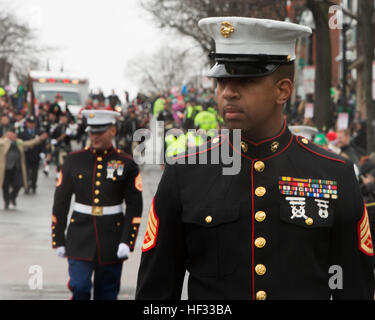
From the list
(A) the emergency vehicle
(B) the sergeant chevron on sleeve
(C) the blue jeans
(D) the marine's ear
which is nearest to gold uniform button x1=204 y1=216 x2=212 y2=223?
(B) the sergeant chevron on sleeve

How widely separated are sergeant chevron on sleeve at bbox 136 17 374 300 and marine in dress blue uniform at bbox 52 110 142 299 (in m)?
4.08

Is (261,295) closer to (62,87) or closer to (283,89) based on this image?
(283,89)

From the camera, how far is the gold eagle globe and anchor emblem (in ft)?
11.1

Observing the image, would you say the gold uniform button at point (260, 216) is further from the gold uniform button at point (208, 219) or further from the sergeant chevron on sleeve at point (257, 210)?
the gold uniform button at point (208, 219)

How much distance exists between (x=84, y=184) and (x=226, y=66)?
14.9 ft

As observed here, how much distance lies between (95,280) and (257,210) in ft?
14.4

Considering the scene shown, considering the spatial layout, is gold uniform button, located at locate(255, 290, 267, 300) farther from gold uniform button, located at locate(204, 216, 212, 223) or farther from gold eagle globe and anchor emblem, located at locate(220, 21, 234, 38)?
gold eagle globe and anchor emblem, located at locate(220, 21, 234, 38)

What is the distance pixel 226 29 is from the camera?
11.1ft

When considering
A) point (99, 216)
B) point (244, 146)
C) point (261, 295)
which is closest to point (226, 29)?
point (244, 146)

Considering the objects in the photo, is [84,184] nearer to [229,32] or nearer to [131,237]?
[131,237]

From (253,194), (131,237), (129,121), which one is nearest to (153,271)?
(253,194)

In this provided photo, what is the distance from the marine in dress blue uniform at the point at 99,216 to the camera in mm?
7508

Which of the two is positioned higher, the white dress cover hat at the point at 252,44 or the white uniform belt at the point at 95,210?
the white dress cover hat at the point at 252,44

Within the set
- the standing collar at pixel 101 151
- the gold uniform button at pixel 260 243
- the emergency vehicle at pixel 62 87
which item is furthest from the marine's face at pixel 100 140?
the emergency vehicle at pixel 62 87
